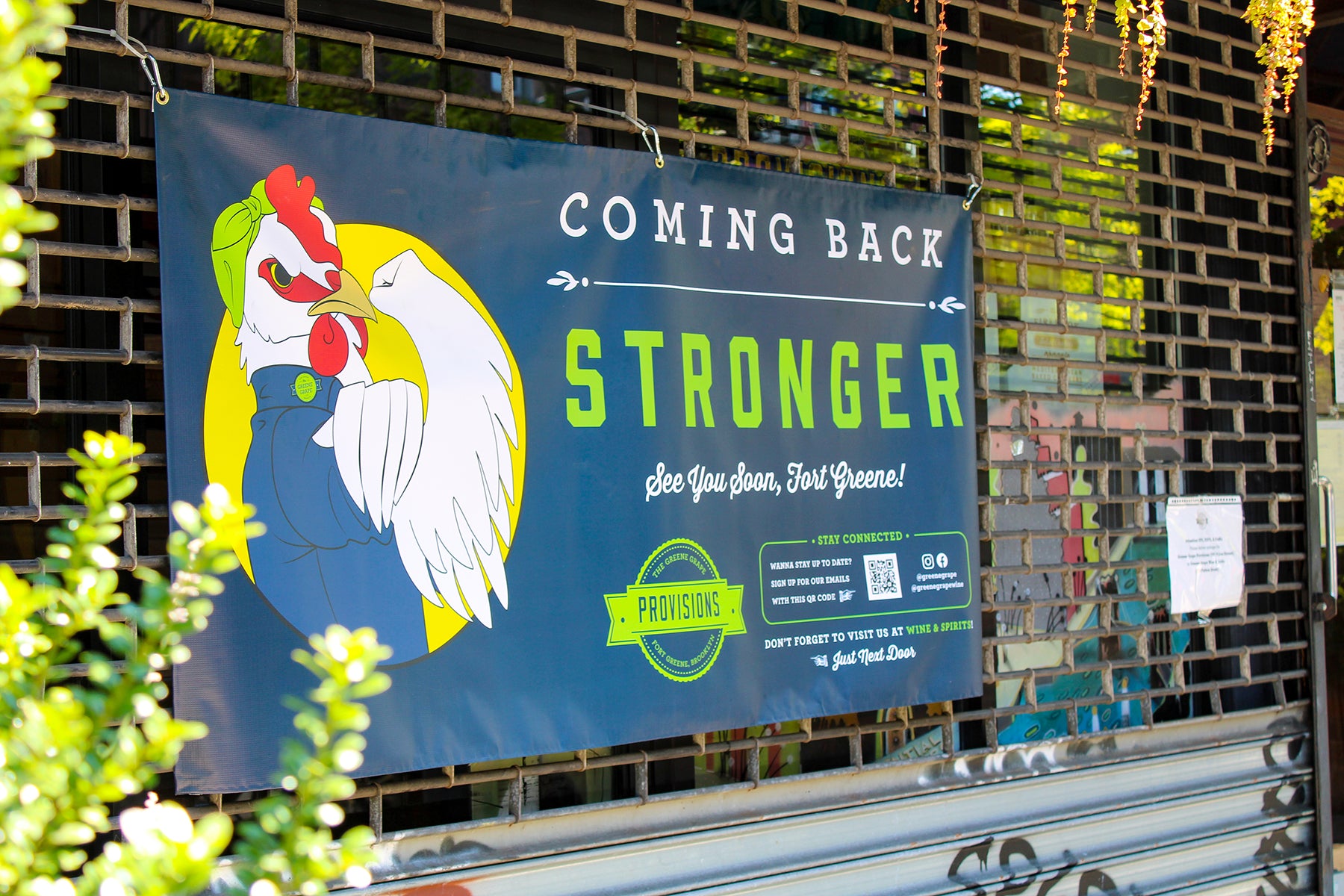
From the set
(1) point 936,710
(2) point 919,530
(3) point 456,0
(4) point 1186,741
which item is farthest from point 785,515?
(4) point 1186,741

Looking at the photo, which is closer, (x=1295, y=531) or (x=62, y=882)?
(x=62, y=882)

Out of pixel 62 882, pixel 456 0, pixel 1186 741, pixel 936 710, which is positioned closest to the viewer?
pixel 62 882

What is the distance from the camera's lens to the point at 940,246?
3.69m

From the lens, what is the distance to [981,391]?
3.86 meters

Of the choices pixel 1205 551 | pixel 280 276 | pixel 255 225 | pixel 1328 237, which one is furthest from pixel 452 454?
pixel 1328 237

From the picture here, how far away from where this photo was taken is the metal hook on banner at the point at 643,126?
3.15 metres

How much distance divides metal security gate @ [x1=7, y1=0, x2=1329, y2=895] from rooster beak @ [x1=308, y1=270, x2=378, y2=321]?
377 millimetres

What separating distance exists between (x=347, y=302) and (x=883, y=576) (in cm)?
180

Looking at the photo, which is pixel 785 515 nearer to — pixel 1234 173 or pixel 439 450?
pixel 439 450

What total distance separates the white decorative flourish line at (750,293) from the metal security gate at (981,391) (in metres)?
0.29

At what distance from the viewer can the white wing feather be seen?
274cm

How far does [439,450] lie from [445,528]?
20 cm

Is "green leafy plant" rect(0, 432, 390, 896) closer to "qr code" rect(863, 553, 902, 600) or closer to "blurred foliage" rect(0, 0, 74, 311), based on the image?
"blurred foliage" rect(0, 0, 74, 311)

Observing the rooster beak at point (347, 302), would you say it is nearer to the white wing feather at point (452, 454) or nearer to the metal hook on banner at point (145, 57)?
the white wing feather at point (452, 454)
